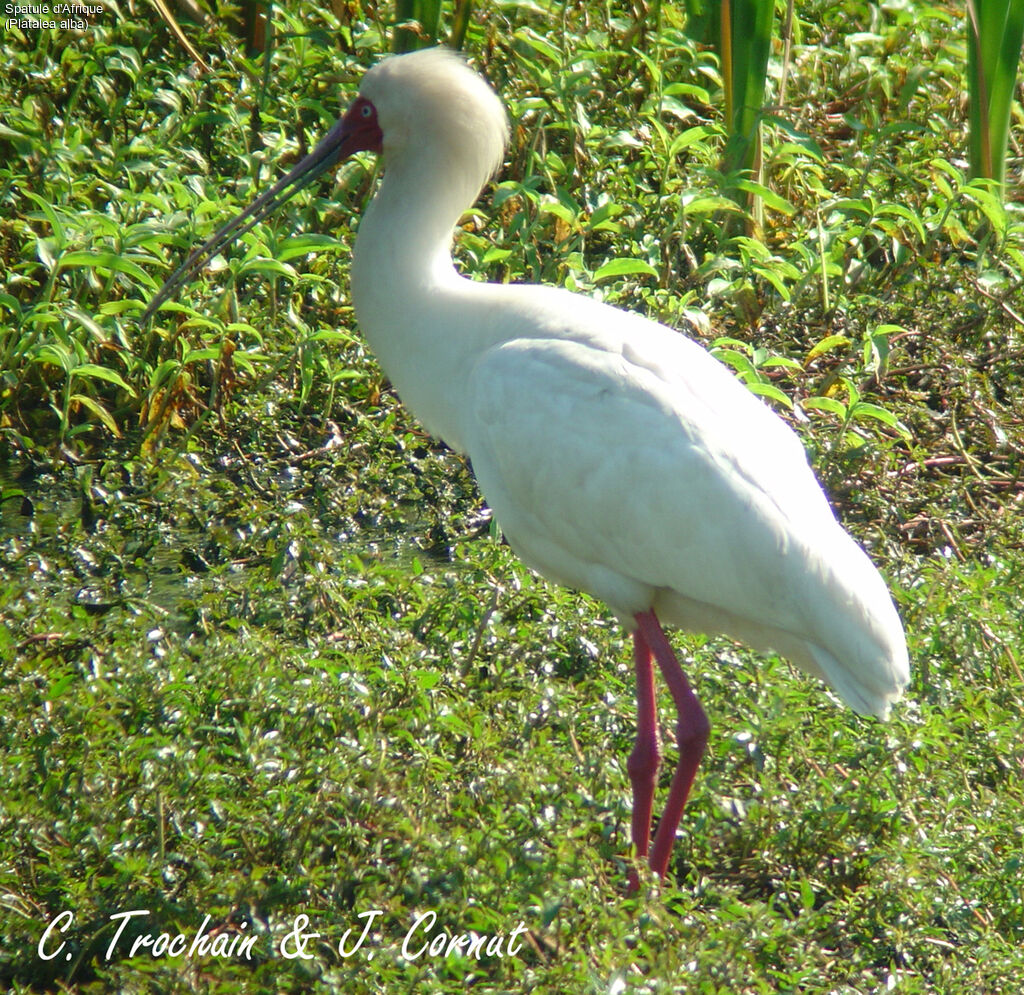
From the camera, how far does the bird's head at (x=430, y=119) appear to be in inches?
140

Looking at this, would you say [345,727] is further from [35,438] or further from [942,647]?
[35,438]

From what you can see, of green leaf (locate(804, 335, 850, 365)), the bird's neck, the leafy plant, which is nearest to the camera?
the bird's neck

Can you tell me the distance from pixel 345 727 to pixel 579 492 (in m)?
0.79

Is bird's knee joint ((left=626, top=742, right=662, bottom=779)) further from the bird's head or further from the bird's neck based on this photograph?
the bird's head

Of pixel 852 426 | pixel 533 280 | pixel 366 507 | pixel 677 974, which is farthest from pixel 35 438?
pixel 677 974

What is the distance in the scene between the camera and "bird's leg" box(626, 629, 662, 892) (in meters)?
3.23

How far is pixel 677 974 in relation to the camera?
7.91ft

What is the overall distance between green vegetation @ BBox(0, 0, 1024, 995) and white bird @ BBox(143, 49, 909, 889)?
0.28 m

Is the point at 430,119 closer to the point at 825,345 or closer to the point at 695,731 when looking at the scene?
the point at 695,731

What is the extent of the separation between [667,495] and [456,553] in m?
1.12

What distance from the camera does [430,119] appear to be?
3.56 metres

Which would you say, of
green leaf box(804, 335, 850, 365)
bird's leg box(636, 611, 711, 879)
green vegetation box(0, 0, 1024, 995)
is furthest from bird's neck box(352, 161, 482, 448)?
green leaf box(804, 335, 850, 365)

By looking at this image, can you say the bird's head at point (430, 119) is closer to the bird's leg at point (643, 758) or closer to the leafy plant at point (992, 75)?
the bird's leg at point (643, 758)

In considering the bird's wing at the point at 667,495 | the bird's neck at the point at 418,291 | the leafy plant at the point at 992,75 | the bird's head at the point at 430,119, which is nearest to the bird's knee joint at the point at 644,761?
the bird's wing at the point at 667,495
